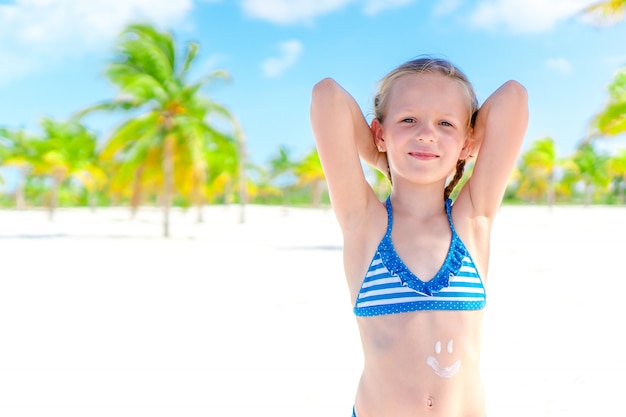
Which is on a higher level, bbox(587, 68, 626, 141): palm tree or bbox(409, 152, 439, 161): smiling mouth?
bbox(587, 68, 626, 141): palm tree

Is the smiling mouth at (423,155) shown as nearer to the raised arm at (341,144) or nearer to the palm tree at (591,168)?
the raised arm at (341,144)

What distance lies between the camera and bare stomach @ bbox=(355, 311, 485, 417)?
1.34m

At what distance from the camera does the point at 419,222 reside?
148cm

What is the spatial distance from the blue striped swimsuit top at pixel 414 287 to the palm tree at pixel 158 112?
1589cm

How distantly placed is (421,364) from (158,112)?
1755cm

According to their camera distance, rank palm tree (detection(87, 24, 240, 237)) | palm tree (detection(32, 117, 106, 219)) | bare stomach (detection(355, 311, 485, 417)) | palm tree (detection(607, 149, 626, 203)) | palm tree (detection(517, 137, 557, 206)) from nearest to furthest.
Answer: bare stomach (detection(355, 311, 485, 417)) < palm tree (detection(87, 24, 240, 237)) < palm tree (detection(32, 117, 106, 219)) < palm tree (detection(607, 149, 626, 203)) < palm tree (detection(517, 137, 557, 206))

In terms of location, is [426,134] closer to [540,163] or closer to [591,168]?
[540,163]

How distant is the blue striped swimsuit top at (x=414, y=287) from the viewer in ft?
4.45

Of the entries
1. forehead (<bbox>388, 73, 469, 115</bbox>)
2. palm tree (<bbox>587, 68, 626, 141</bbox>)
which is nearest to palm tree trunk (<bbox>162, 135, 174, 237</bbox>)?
palm tree (<bbox>587, 68, 626, 141</bbox>)

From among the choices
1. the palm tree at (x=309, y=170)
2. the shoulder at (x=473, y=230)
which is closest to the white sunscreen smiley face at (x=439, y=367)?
the shoulder at (x=473, y=230)

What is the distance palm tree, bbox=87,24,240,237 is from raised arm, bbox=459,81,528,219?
51.8ft

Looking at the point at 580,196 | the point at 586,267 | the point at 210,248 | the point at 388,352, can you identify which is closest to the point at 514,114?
the point at 388,352

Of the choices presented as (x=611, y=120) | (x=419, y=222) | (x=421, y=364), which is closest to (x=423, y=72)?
(x=419, y=222)

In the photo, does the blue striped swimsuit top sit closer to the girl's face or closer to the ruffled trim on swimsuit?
the ruffled trim on swimsuit
